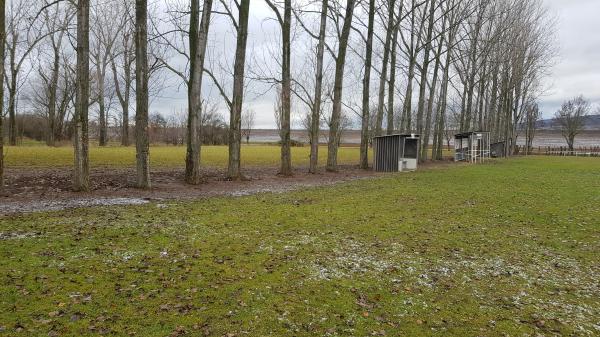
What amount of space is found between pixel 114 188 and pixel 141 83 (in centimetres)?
333

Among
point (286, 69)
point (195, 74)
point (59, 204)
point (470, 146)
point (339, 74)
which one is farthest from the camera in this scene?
point (470, 146)

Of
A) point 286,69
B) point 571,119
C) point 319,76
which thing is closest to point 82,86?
point 286,69

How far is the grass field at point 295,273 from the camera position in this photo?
429 cm

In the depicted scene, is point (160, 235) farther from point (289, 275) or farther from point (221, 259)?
point (289, 275)

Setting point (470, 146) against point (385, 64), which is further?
point (470, 146)

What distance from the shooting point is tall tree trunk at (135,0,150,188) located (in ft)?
40.2

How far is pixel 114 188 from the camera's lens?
12547 mm

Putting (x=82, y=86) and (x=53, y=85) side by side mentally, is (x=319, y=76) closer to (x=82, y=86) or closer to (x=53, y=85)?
Answer: (x=82, y=86)

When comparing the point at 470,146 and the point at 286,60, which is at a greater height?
the point at 286,60

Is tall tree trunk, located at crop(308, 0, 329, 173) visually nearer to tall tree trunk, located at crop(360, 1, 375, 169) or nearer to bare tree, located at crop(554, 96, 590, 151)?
tall tree trunk, located at crop(360, 1, 375, 169)

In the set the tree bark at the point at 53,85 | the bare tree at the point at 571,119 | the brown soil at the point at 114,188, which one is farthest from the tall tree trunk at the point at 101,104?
the bare tree at the point at 571,119

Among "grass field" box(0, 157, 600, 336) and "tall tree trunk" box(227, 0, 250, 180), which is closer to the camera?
"grass field" box(0, 157, 600, 336)

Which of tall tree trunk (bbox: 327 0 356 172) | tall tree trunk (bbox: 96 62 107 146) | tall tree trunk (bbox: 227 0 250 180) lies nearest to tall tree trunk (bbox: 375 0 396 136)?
tall tree trunk (bbox: 327 0 356 172)

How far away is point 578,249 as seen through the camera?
24.3 feet
